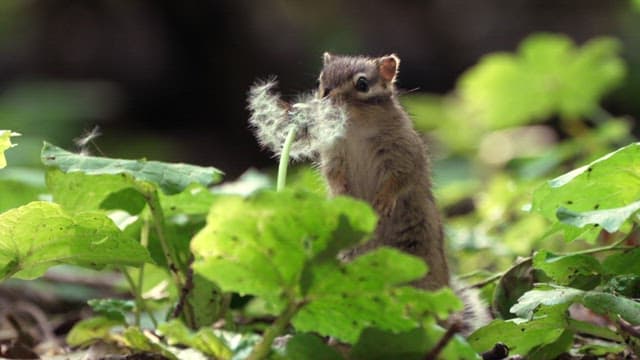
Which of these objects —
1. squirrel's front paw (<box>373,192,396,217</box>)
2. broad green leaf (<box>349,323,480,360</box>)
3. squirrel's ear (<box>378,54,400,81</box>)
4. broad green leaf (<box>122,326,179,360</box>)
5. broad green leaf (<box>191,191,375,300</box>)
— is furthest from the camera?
squirrel's ear (<box>378,54,400,81</box>)

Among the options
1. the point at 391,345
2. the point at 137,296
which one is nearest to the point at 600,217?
the point at 391,345

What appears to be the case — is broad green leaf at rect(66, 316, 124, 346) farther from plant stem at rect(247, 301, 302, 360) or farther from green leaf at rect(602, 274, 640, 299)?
green leaf at rect(602, 274, 640, 299)

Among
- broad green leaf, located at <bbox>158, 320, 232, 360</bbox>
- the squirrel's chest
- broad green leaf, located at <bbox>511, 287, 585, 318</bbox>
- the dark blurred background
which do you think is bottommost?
broad green leaf, located at <bbox>158, 320, 232, 360</bbox>

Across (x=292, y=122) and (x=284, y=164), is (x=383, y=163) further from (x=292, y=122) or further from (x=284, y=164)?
(x=284, y=164)

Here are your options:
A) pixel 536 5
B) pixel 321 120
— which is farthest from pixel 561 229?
pixel 536 5

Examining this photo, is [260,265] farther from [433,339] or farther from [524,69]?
[524,69]

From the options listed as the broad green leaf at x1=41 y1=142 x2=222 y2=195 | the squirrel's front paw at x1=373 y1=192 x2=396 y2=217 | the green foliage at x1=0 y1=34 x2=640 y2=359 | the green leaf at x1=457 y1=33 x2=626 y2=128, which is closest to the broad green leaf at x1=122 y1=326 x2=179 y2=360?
the green foliage at x1=0 y1=34 x2=640 y2=359
